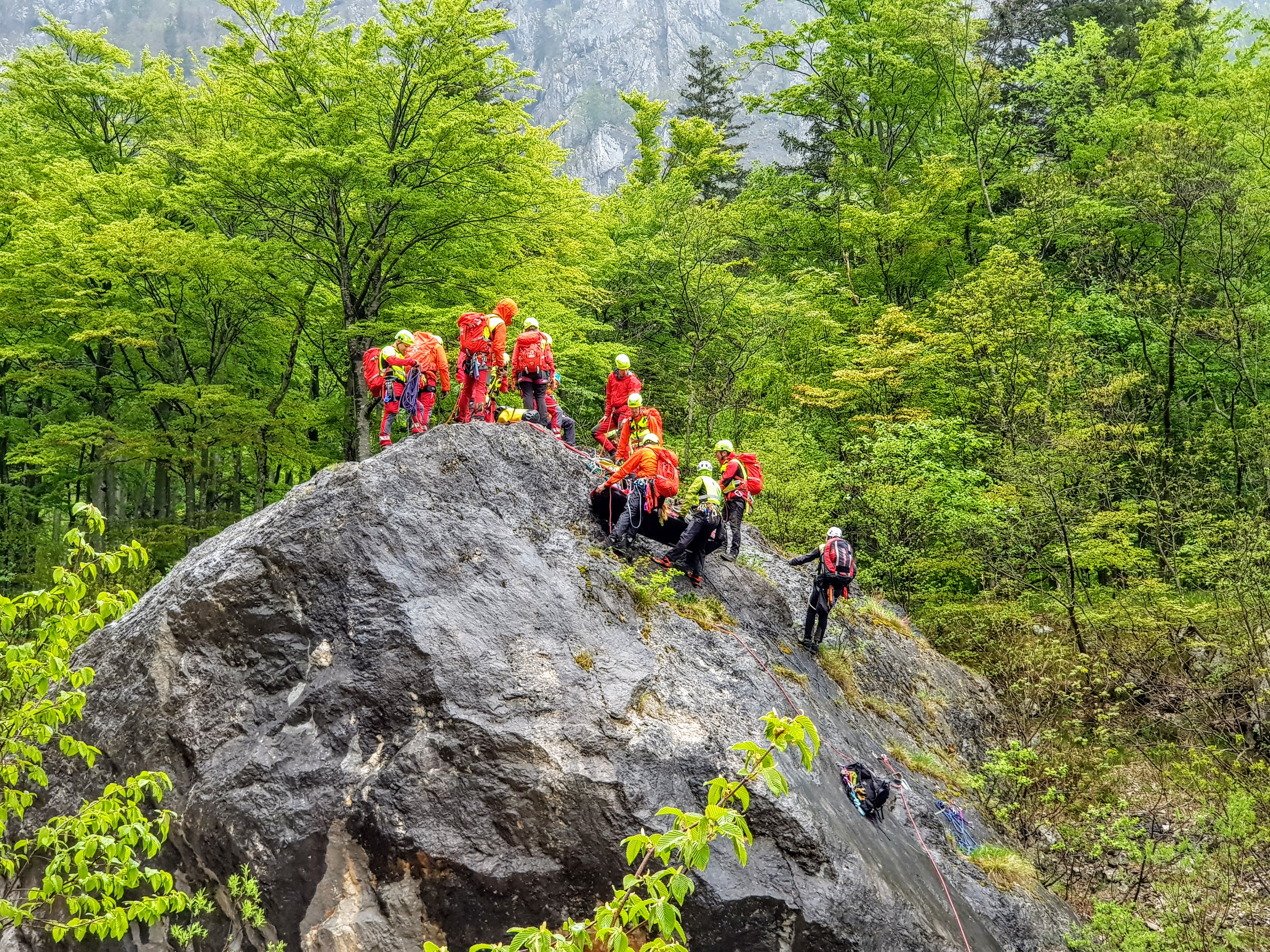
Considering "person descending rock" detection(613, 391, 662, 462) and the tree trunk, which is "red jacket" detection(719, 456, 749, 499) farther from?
the tree trunk

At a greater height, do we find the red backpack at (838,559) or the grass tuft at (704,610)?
the red backpack at (838,559)

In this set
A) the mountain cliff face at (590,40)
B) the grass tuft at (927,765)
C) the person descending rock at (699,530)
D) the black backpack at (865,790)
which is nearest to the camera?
the black backpack at (865,790)

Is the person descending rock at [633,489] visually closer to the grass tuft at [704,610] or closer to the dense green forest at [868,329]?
the grass tuft at [704,610]

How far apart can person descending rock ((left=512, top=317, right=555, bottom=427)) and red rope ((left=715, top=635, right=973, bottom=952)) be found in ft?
14.7

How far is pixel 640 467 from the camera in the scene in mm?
9336

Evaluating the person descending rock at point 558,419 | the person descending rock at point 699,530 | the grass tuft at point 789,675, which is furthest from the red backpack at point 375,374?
the grass tuft at point 789,675

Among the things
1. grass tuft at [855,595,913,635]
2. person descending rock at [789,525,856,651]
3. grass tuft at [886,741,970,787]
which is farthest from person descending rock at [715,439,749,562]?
grass tuft at [886,741,970,787]

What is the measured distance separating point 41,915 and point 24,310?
14.2m

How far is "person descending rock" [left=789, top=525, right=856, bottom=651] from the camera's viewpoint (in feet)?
35.8

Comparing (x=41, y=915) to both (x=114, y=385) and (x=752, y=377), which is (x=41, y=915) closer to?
(x=114, y=385)

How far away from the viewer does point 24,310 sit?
54.2ft

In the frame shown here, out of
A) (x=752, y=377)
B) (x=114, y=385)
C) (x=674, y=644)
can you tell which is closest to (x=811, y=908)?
(x=674, y=644)

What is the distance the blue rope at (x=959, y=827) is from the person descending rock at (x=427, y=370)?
830cm

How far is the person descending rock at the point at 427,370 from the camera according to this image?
36.5 feet
